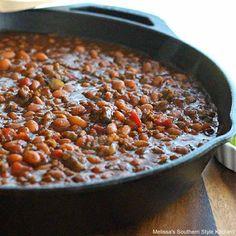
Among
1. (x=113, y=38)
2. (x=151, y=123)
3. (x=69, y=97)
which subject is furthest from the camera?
(x=113, y=38)

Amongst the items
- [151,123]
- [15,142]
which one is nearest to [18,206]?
[15,142]

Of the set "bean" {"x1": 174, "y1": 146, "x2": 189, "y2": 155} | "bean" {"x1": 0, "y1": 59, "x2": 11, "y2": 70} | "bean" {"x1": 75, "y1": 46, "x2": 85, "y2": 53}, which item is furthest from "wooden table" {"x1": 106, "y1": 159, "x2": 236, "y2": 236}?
"bean" {"x1": 0, "y1": 59, "x2": 11, "y2": 70}

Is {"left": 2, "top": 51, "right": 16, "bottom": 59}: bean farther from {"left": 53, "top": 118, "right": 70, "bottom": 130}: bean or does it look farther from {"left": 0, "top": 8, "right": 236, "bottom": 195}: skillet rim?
{"left": 0, "top": 8, "right": 236, "bottom": 195}: skillet rim

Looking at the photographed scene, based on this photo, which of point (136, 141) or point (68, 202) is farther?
point (136, 141)

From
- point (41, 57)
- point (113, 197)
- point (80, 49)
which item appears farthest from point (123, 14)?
point (113, 197)

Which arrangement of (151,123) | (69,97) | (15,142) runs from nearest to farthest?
(15,142) → (151,123) → (69,97)

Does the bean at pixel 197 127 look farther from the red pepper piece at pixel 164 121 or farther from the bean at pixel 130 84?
the bean at pixel 130 84

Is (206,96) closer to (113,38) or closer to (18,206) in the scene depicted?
(113,38)

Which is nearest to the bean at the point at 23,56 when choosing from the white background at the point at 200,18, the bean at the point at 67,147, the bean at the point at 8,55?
the bean at the point at 8,55
